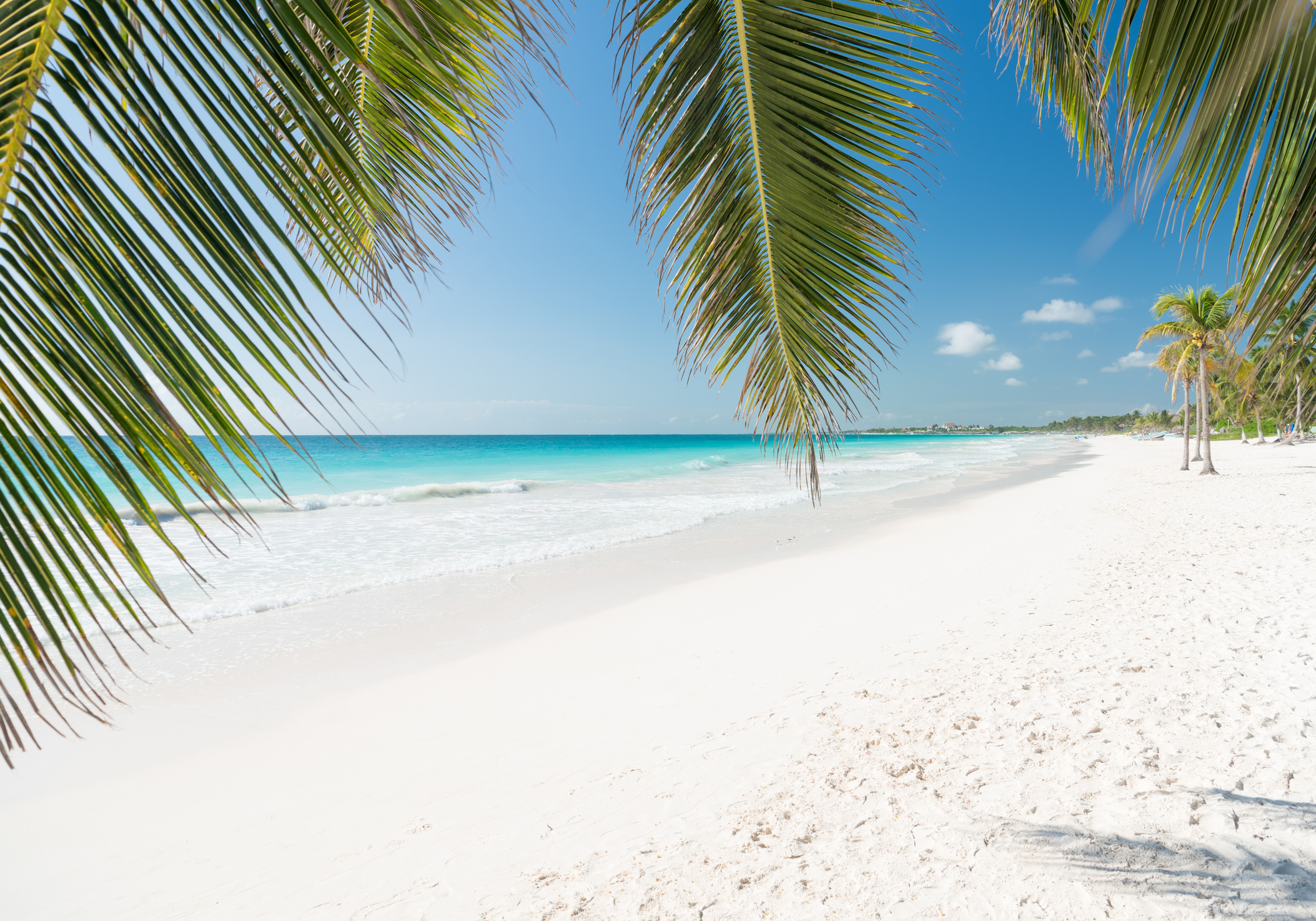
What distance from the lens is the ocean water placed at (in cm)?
923

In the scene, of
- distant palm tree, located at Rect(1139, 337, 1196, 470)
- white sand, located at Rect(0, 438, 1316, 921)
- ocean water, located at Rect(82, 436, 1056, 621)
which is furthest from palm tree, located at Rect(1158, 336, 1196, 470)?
white sand, located at Rect(0, 438, 1316, 921)

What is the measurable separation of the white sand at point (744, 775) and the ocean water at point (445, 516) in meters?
1.61

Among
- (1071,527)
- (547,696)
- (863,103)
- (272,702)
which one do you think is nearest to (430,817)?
(547,696)

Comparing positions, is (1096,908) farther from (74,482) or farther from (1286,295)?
(74,482)

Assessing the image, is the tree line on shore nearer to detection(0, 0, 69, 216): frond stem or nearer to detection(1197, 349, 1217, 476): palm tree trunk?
detection(0, 0, 69, 216): frond stem

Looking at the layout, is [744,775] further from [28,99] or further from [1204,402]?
[1204,402]

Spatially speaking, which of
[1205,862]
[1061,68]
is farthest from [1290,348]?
[1205,862]

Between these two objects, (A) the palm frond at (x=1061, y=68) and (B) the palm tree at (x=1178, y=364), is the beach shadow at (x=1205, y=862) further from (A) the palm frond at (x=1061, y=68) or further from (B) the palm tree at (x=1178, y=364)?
(B) the palm tree at (x=1178, y=364)

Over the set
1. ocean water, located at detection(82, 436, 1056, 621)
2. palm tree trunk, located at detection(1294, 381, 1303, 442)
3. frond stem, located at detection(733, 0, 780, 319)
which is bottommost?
ocean water, located at detection(82, 436, 1056, 621)

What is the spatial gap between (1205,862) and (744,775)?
6.71ft

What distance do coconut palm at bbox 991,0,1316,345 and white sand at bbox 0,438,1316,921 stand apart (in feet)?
8.45

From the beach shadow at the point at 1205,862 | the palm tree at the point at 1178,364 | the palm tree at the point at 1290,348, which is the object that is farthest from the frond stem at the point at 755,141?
the palm tree at the point at 1178,364

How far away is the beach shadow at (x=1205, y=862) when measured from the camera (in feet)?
7.89

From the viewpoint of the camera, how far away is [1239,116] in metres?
1.11
